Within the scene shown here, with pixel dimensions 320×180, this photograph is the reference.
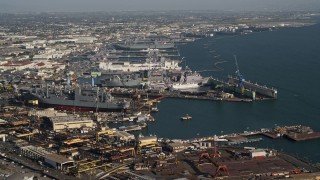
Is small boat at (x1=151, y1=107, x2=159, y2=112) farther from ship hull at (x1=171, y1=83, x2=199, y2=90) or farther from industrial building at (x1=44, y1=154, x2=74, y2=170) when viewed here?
industrial building at (x1=44, y1=154, x2=74, y2=170)

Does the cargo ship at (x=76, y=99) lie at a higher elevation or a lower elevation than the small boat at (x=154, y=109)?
higher

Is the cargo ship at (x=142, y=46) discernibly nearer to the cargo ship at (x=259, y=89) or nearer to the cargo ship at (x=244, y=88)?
the cargo ship at (x=244, y=88)

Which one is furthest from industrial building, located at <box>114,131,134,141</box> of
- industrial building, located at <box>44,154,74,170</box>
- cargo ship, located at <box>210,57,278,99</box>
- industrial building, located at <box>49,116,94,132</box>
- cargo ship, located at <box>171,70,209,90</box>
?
cargo ship, located at <box>171,70,209,90</box>

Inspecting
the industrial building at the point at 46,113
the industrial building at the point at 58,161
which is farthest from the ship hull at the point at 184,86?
the industrial building at the point at 58,161

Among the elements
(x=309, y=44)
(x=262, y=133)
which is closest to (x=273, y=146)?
(x=262, y=133)

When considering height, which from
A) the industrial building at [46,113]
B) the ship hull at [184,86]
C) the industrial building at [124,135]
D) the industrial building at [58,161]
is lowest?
the ship hull at [184,86]

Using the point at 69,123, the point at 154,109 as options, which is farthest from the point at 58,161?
the point at 154,109

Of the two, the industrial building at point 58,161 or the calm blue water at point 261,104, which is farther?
the calm blue water at point 261,104
